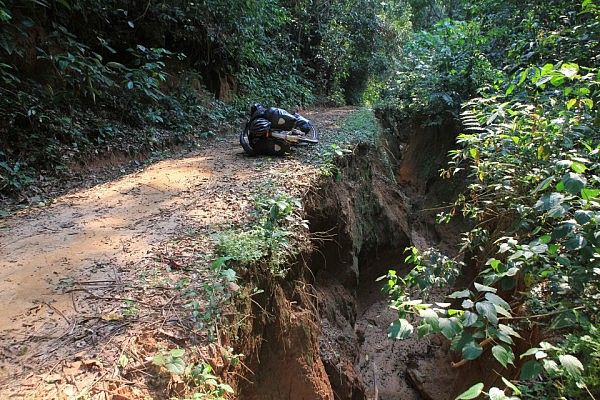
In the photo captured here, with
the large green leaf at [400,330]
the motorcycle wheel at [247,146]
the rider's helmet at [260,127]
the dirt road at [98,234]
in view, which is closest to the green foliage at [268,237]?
the dirt road at [98,234]

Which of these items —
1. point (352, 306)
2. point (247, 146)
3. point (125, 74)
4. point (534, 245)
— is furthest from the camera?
point (125, 74)

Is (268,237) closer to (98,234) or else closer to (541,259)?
(98,234)

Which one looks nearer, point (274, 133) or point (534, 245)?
point (534, 245)

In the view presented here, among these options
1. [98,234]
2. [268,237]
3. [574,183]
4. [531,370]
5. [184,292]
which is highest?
[574,183]

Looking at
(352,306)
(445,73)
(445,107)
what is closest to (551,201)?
(352,306)

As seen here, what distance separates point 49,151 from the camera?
6.71 meters

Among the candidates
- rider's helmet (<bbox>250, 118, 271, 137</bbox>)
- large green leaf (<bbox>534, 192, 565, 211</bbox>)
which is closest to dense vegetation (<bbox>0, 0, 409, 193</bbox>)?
rider's helmet (<bbox>250, 118, 271, 137</bbox>)

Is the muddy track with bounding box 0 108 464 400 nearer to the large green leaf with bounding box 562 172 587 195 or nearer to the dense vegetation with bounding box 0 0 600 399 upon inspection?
the dense vegetation with bounding box 0 0 600 399

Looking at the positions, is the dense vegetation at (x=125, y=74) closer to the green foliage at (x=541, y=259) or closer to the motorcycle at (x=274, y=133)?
the motorcycle at (x=274, y=133)

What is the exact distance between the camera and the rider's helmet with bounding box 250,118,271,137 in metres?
7.09

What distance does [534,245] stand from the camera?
292 centimetres

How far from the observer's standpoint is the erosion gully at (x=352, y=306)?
13.8 ft

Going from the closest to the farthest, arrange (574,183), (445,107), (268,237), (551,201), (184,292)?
(574,183) → (551,201) → (184,292) → (268,237) → (445,107)

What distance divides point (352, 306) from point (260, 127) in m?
3.63
